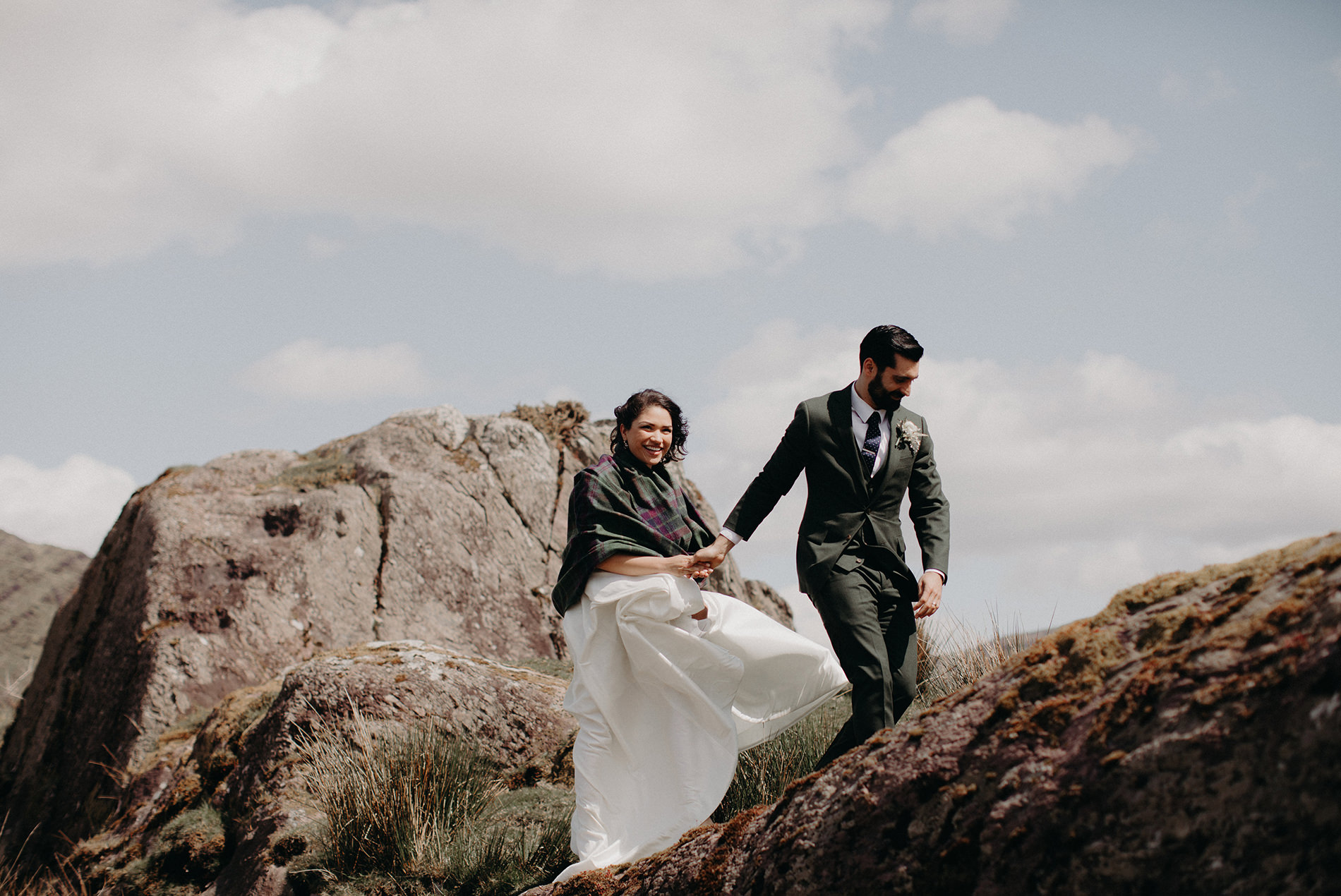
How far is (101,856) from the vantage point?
7.18 m

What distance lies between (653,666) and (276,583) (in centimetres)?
641

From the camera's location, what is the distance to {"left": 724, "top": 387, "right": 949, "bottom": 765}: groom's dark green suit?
4738 mm

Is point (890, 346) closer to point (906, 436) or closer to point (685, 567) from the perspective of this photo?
point (906, 436)

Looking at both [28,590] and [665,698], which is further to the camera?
[28,590]

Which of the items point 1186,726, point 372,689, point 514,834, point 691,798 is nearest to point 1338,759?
point 1186,726

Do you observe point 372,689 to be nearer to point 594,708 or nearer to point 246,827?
point 246,827

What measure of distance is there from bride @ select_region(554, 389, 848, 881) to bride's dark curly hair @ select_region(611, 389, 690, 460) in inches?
0.7

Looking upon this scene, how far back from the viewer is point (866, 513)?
16.3ft

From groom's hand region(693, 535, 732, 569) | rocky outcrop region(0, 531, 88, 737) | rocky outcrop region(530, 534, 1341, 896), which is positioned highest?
rocky outcrop region(0, 531, 88, 737)

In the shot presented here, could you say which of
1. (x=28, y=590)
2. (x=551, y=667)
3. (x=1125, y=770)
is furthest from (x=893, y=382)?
(x=28, y=590)

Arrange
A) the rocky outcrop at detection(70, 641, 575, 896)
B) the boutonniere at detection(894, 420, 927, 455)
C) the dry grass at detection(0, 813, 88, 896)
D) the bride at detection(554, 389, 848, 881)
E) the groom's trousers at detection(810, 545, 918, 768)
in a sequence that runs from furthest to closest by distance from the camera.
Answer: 1. the dry grass at detection(0, 813, 88, 896)
2. the rocky outcrop at detection(70, 641, 575, 896)
3. the boutonniere at detection(894, 420, 927, 455)
4. the bride at detection(554, 389, 848, 881)
5. the groom's trousers at detection(810, 545, 918, 768)

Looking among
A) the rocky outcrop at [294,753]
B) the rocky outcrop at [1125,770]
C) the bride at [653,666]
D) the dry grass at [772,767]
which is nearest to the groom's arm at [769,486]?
the bride at [653,666]

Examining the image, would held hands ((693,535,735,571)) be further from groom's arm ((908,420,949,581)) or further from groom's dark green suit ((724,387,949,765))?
groom's arm ((908,420,949,581))

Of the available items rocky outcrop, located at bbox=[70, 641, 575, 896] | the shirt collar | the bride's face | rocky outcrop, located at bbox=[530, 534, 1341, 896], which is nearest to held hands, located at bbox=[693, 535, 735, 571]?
the bride's face
